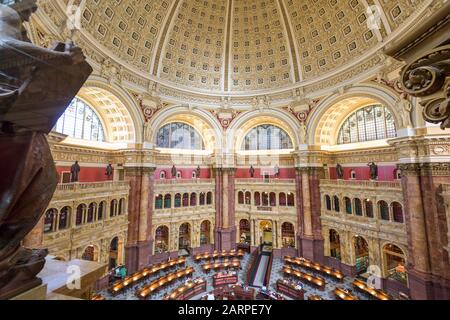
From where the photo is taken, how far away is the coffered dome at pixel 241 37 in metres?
15.4

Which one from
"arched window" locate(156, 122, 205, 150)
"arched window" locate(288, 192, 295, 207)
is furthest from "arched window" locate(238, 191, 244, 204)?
"arched window" locate(156, 122, 205, 150)

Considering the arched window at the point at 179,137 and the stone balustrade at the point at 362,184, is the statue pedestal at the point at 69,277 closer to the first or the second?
the stone balustrade at the point at 362,184

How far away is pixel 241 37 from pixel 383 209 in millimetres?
20542

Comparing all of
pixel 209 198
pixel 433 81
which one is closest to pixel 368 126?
pixel 209 198

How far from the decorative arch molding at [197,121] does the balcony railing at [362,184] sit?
11.6 metres

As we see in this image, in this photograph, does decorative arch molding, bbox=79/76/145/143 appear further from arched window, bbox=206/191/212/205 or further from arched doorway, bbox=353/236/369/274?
arched doorway, bbox=353/236/369/274

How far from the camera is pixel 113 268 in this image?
55.0 feet

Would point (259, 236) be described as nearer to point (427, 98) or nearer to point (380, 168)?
point (380, 168)

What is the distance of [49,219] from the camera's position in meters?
13.0

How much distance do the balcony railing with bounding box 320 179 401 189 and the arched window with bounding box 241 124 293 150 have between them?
578 centimetres

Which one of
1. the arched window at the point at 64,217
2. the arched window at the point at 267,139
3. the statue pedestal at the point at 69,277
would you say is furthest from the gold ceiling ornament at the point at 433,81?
the arched window at the point at 267,139

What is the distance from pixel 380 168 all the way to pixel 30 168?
70.6 ft

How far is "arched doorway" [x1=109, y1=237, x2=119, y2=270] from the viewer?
17234 mm

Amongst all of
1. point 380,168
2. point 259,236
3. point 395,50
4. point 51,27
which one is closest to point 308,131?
point 380,168
